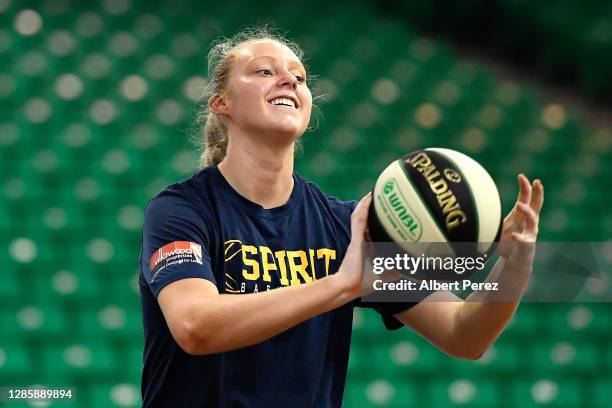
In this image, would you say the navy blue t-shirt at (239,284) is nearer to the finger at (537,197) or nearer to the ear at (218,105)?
the ear at (218,105)

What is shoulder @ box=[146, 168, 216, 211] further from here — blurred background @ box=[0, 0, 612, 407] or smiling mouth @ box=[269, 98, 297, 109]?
blurred background @ box=[0, 0, 612, 407]

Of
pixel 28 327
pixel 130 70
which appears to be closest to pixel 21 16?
pixel 130 70

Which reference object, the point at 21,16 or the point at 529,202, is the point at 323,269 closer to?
the point at 529,202

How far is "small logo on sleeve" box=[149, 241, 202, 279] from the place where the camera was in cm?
207

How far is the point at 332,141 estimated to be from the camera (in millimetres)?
6379

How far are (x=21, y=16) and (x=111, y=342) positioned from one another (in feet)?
10.6

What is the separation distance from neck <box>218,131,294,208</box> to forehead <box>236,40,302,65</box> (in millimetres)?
227

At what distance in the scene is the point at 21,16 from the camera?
7109 mm

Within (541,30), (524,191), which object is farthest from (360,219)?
(541,30)

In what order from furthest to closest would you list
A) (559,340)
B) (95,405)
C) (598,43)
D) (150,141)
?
(598,43)
(150,141)
(559,340)
(95,405)

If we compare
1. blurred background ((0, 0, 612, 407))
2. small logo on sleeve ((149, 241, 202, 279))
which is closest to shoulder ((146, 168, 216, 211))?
small logo on sleeve ((149, 241, 202, 279))

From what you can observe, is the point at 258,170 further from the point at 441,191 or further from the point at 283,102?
the point at 441,191

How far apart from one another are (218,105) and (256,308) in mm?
765

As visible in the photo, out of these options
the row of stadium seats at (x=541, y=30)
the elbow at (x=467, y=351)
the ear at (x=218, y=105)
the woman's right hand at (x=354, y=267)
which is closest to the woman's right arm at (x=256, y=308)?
the woman's right hand at (x=354, y=267)
